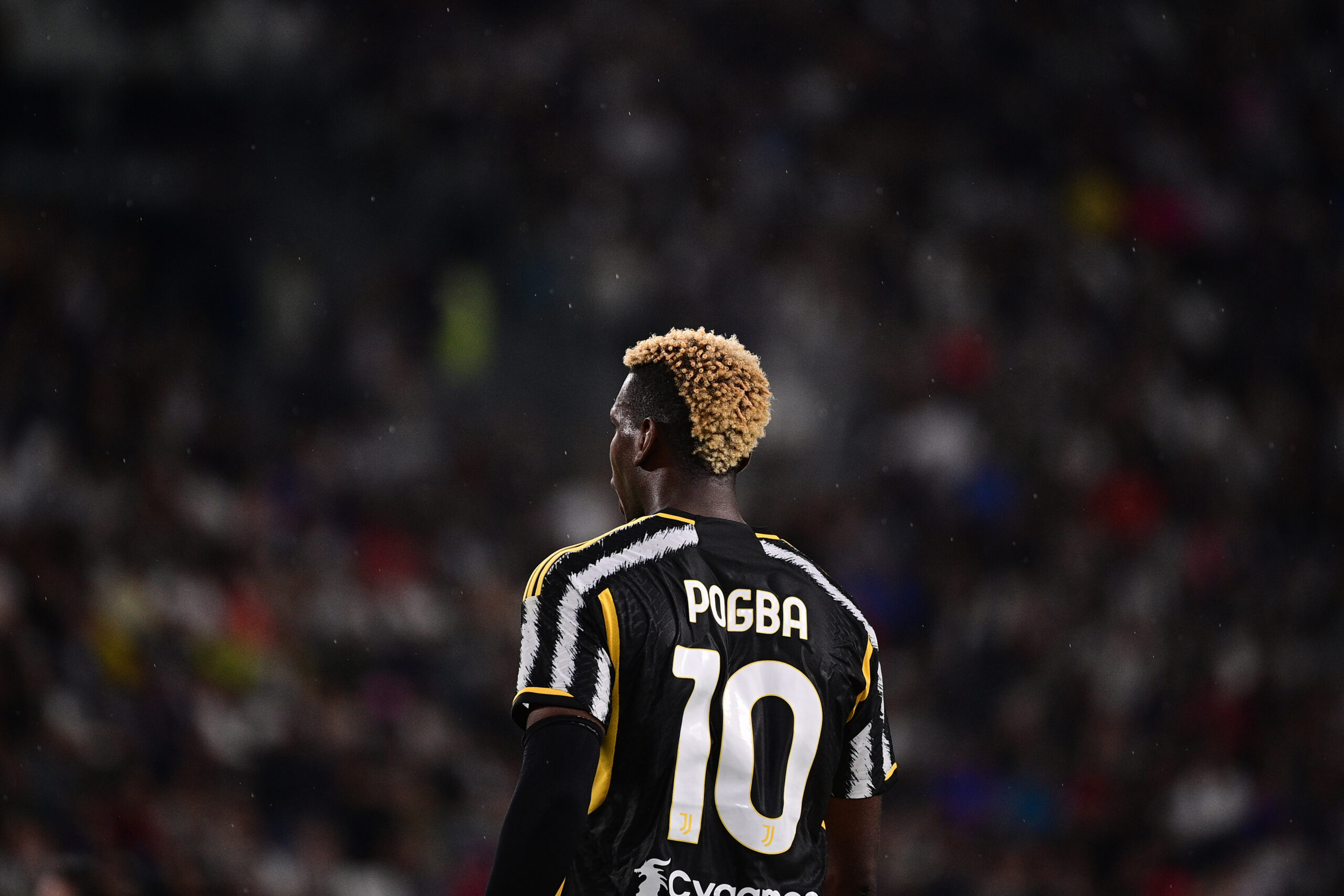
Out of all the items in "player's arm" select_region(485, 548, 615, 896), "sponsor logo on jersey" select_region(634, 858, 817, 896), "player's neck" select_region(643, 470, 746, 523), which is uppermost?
"player's neck" select_region(643, 470, 746, 523)

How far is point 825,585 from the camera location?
2.18 metres

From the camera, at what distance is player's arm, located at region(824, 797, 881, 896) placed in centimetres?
218

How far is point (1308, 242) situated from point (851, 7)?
145 inches

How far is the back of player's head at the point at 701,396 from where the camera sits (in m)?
2.10

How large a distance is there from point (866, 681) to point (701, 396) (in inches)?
19.6

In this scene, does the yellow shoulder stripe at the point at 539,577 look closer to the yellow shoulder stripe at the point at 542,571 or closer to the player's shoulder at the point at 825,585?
the yellow shoulder stripe at the point at 542,571

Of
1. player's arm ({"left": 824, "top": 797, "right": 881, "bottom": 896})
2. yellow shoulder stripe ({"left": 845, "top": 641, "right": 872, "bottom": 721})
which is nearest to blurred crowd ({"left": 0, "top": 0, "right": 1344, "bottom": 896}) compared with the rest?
player's arm ({"left": 824, "top": 797, "right": 881, "bottom": 896})

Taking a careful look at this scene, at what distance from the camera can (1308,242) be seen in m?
9.41

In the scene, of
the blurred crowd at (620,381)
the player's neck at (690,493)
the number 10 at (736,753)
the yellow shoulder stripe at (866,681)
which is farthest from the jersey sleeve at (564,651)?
the blurred crowd at (620,381)

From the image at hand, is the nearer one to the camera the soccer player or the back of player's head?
the soccer player

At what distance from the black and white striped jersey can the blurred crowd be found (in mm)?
4527

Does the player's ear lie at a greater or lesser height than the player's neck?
greater

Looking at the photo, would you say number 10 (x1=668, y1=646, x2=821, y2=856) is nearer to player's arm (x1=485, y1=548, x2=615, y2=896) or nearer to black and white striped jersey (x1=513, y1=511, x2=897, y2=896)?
black and white striped jersey (x1=513, y1=511, x2=897, y2=896)

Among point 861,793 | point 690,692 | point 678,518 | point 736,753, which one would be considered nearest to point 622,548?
point 678,518
